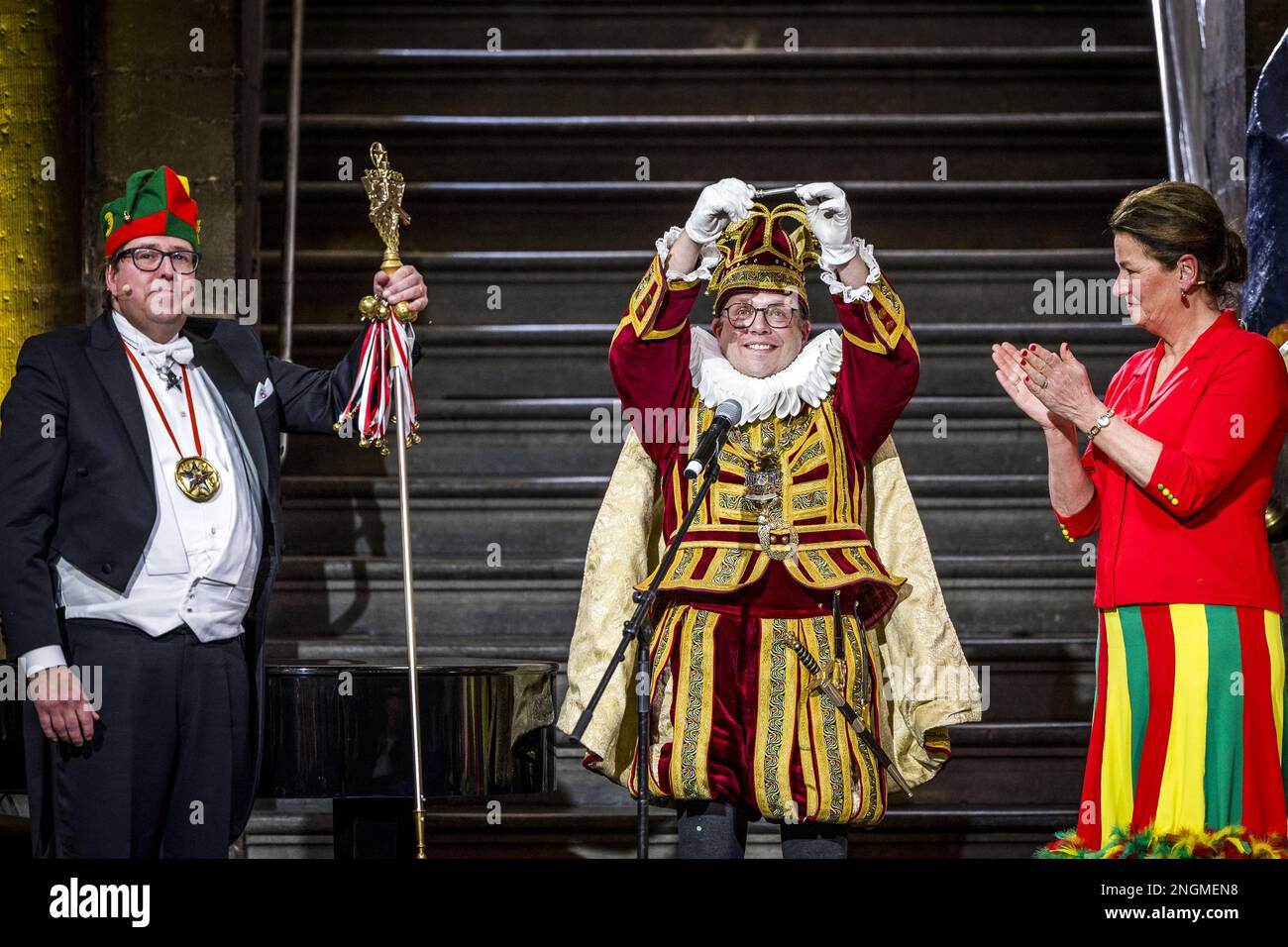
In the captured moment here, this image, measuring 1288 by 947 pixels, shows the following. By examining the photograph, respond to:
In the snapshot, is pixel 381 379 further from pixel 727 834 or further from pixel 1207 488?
pixel 1207 488

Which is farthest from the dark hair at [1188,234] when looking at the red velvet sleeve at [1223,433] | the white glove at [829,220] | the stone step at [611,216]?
the stone step at [611,216]

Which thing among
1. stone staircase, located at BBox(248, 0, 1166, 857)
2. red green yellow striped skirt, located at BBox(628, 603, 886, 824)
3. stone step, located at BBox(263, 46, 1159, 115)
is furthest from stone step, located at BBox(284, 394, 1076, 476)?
red green yellow striped skirt, located at BBox(628, 603, 886, 824)

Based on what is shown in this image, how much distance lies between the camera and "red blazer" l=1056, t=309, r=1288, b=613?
10.1 ft

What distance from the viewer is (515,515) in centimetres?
561

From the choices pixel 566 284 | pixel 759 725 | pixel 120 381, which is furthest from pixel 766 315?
pixel 566 284

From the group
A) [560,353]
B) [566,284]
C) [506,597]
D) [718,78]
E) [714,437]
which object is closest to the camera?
[714,437]

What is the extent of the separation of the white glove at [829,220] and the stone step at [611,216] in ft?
9.70

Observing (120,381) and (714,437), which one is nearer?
(714,437)

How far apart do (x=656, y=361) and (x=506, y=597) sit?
2113 millimetres

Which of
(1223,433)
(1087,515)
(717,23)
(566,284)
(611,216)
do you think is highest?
(717,23)

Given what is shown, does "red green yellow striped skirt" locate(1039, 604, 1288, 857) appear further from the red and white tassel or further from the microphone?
the red and white tassel

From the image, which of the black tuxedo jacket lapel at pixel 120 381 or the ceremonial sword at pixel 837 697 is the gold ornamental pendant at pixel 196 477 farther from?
the ceremonial sword at pixel 837 697
